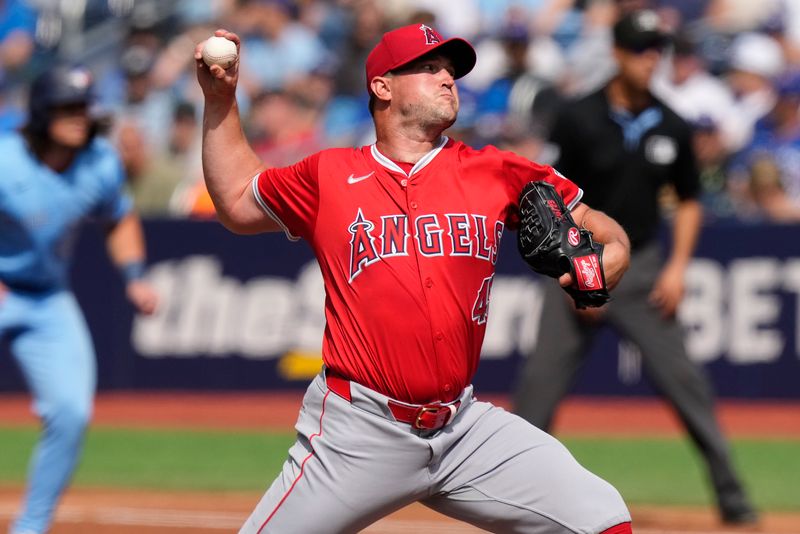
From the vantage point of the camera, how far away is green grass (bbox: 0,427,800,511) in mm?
9047

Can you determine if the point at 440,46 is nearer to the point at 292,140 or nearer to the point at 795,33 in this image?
the point at 292,140

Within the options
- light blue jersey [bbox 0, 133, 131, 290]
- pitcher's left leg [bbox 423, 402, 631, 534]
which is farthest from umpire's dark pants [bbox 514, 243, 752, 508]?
pitcher's left leg [bbox 423, 402, 631, 534]

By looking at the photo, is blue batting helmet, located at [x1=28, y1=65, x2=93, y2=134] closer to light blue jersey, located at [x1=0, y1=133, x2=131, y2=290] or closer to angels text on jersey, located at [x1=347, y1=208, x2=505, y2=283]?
light blue jersey, located at [x1=0, y1=133, x2=131, y2=290]

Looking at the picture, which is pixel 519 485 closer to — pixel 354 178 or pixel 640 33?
pixel 354 178

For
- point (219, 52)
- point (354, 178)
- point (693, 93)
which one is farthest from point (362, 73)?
point (354, 178)

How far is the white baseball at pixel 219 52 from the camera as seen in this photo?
4590 millimetres

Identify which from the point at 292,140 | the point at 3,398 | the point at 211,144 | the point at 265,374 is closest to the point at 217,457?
the point at 265,374

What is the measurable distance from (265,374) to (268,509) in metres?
8.57

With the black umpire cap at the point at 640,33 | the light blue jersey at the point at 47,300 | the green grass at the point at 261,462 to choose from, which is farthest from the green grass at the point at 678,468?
the light blue jersey at the point at 47,300

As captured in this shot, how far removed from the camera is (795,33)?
600 inches

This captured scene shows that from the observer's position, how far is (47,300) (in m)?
6.89

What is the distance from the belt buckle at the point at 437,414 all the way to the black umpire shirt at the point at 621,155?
11.0 feet

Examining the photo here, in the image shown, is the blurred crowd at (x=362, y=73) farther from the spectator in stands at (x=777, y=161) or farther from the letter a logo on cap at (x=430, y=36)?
the letter a logo on cap at (x=430, y=36)

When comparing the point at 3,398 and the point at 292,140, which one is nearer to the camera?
the point at 3,398
